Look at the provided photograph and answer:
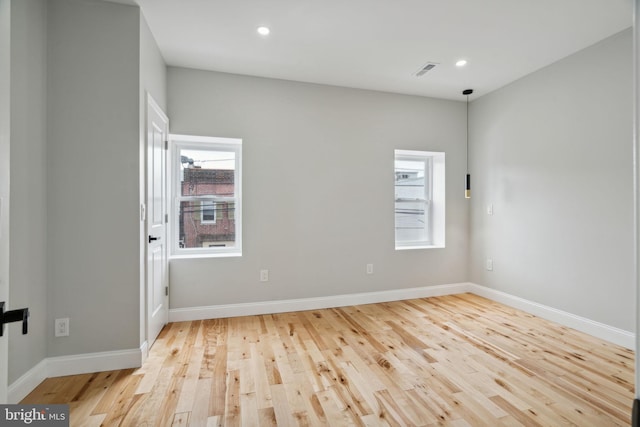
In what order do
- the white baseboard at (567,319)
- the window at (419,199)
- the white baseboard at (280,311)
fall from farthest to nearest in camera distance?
the window at (419,199), the white baseboard at (567,319), the white baseboard at (280,311)

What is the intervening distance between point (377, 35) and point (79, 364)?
3522mm

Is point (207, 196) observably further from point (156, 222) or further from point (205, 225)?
point (156, 222)

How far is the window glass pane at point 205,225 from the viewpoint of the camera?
134 inches

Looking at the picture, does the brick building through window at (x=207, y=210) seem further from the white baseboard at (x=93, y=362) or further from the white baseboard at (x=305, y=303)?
the white baseboard at (x=93, y=362)

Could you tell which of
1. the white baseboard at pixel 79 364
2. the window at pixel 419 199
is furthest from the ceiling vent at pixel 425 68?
the white baseboard at pixel 79 364

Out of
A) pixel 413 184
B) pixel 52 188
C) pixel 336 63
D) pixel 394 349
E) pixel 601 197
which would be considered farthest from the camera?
pixel 413 184

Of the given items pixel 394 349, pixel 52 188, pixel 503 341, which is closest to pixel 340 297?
pixel 394 349

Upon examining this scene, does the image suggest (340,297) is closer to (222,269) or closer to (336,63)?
(222,269)

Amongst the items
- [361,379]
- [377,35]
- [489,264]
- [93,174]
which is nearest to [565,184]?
[489,264]

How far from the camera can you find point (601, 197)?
277 cm

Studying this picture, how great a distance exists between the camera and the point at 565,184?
10.1 ft

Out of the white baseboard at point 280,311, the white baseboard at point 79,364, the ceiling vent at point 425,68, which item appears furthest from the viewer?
the ceiling vent at point 425,68

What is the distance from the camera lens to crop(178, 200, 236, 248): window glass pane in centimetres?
339

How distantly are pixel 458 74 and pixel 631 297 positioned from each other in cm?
270
